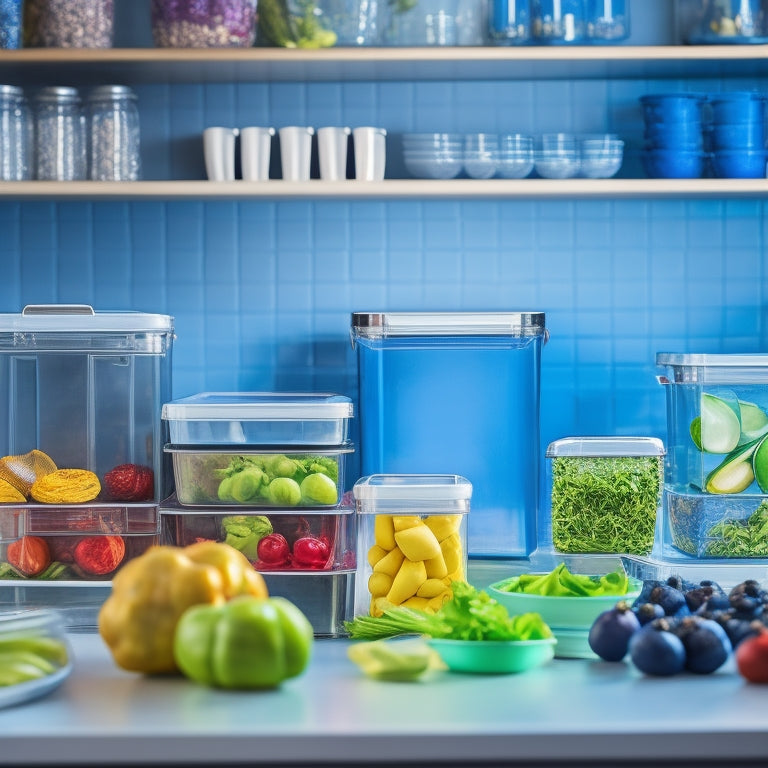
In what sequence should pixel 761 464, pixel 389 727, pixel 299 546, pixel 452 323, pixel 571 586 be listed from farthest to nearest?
pixel 452 323, pixel 761 464, pixel 299 546, pixel 571 586, pixel 389 727

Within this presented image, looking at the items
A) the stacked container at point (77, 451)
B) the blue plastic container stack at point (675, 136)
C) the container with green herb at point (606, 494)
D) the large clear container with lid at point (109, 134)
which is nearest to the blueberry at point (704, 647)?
the container with green herb at point (606, 494)

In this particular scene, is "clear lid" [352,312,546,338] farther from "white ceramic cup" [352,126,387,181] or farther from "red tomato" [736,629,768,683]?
"red tomato" [736,629,768,683]

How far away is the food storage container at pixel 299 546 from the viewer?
154 cm

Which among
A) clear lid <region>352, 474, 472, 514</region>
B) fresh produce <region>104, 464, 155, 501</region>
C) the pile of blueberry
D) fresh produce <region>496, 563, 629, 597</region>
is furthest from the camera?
fresh produce <region>104, 464, 155, 501</region>

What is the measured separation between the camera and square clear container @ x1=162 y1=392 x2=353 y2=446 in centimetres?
159

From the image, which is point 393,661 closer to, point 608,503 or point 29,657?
point 29,657

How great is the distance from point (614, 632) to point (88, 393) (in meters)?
0.86

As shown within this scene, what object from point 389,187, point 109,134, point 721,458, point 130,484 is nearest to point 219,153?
point 109,134

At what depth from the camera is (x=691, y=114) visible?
73.5 inches

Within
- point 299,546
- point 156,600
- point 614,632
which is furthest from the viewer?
point 299,546

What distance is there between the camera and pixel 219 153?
189 centimetres

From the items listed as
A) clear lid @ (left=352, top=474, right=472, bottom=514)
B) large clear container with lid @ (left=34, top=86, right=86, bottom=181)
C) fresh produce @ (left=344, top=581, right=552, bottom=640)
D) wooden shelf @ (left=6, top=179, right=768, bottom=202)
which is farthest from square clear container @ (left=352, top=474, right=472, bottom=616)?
large clear container with lid @ (left=34, top=86, right=86, bottom=181)

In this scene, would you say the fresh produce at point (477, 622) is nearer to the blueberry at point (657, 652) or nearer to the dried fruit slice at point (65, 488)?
the blueberry at point (657, 652)

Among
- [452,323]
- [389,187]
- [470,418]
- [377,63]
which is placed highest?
[377,63]
